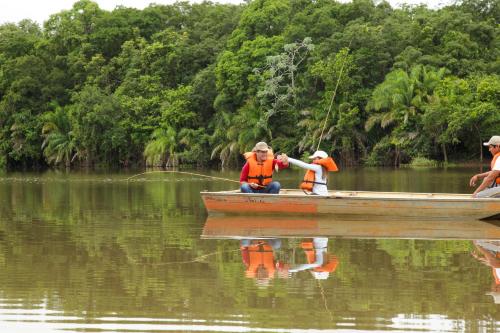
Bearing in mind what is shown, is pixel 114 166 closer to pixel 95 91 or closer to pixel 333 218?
pixel 95 91

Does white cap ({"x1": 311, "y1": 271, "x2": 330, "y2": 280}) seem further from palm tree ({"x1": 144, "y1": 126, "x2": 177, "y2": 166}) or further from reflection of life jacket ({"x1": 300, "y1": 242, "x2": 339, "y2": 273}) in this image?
palm tree ({"x1": 144, "y1": 126, "x2": 177, "y2": 166})

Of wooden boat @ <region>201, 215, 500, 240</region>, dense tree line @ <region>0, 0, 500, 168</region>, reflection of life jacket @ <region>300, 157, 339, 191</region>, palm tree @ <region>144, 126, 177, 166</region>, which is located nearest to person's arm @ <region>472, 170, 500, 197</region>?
wooden boat @ <region>201, 215, 500, 240</region>

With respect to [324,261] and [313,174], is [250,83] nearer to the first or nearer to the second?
[313,174]

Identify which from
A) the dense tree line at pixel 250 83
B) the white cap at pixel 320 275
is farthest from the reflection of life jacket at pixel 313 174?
the dense tree line at pixel 250 83

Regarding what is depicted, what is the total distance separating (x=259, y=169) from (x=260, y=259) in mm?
4355

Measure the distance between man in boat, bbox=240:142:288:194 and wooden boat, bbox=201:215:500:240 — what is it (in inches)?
19.9

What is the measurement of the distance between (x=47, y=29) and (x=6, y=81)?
534cm

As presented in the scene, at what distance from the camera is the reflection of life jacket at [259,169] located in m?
13.3

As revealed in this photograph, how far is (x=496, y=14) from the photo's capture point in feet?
139

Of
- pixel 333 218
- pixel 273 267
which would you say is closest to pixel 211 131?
pixel 333 218

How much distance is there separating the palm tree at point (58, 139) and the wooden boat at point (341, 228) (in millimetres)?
32990

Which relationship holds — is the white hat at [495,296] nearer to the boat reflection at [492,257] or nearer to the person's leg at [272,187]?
the boat reflection at [492,257]

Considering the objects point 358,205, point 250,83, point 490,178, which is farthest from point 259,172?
point 250,83

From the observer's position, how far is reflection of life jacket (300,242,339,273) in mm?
8422
